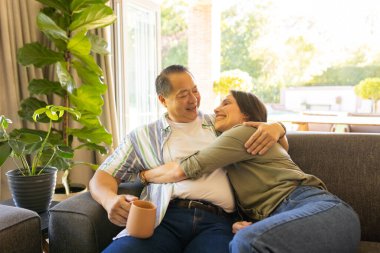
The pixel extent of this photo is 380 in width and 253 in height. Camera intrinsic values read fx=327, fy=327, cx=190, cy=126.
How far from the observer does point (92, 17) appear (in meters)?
1.85

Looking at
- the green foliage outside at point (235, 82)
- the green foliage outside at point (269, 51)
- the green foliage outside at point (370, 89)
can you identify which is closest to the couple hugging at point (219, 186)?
the green foliage outside at point (235, 82)

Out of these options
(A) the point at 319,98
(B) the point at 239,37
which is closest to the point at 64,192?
(A) the point at 319,98

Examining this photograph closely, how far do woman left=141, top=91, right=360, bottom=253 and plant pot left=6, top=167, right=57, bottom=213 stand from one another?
45cm

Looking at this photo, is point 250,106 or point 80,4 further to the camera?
point 80,4

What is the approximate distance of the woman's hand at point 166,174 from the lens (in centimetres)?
124

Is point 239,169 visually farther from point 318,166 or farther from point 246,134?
point 318,166

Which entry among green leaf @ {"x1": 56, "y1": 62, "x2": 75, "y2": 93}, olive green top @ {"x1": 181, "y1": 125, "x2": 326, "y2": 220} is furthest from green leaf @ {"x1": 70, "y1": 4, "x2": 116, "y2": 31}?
olive green top @ {"x1": 181, "y1": 125, "x2": 326, "y2": 220}

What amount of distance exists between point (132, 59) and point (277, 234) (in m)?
Answer: 2.95

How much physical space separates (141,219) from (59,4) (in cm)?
146

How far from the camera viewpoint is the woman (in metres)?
0.86

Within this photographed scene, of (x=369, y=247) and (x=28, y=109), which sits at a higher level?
(x=28, y=109)

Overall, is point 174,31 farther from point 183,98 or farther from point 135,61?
point 183,98

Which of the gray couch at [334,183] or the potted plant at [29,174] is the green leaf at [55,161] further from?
the gray couch at [334,183]

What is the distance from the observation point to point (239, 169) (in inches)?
51.5
